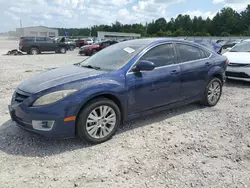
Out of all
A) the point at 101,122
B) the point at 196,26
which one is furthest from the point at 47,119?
the point at 196,26

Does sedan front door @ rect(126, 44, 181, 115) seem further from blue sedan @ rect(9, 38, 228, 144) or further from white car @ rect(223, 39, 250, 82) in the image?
white car @ rect(223, 39, 250, 82)

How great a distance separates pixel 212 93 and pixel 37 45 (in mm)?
19542

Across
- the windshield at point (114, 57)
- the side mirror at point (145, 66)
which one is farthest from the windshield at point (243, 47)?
the side mirror at point (145, 66)

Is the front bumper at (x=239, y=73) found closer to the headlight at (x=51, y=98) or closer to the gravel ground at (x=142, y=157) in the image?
the gravel ground at (x=142, y=157)

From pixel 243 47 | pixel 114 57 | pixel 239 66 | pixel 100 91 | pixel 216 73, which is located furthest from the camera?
pixel 243 47

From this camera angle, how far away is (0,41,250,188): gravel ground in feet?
9.21

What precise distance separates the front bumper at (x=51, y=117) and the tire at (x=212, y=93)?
3162mm

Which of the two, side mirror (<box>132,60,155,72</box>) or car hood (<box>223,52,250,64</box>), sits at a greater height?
side mirror (<box>132,60,155,72</box>)

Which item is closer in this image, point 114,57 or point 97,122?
point 97,122

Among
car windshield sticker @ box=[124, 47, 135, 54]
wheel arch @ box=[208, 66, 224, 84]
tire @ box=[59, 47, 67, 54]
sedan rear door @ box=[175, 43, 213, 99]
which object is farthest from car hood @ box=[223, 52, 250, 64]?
tire @ box=[59, 47, 67, 54]

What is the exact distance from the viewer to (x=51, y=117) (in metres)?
3.28

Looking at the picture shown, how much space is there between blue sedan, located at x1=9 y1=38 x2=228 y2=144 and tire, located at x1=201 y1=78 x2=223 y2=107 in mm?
100

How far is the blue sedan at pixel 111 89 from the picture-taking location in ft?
11.0

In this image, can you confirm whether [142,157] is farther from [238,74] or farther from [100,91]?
[238,74]
